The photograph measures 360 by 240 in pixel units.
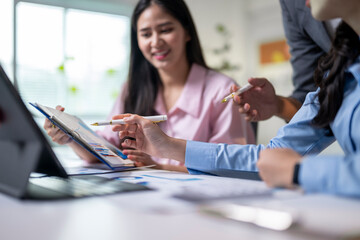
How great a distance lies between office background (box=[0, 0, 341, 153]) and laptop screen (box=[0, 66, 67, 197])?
294cm

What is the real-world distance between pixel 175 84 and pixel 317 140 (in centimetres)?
102

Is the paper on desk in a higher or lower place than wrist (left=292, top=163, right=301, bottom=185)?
lower

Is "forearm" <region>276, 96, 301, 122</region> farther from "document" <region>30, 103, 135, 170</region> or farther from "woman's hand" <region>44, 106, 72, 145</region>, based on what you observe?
"woman's hand" <region>44, 106, 72, 145</region>

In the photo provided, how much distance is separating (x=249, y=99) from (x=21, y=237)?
38.4 inches

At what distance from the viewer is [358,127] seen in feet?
2.61

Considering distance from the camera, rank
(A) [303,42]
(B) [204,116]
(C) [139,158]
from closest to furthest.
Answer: (C) [139,158], (A) [303,42], (B) [204,116]

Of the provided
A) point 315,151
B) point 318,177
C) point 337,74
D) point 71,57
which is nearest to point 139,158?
point 315,151

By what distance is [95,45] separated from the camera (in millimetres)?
4371

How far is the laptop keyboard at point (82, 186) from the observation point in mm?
678

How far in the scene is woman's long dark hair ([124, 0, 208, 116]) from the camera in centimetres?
181

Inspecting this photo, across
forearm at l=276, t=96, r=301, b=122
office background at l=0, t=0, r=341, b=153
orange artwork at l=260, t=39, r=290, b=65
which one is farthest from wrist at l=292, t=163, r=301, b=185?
orange artwork at l=260, t=39, r=290, b=65

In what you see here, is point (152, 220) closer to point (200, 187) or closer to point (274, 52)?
point (200, 187)

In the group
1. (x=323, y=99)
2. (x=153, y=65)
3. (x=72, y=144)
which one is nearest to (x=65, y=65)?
(x=153, y=65)

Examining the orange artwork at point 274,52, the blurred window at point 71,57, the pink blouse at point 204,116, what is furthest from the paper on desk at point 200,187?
the orange artwork at point 274,52
